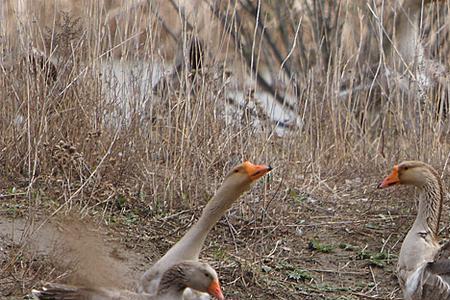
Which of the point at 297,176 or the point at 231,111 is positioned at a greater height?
the point at 231,111

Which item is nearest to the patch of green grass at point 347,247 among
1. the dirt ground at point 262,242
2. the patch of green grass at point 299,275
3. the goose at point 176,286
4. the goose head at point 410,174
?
the dirt ground at point 262,242

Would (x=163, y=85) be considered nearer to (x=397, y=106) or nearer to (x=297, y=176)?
(x=297, y=176)

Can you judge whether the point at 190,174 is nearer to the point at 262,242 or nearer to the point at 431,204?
the point at 262,242

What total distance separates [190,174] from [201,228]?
174 cm

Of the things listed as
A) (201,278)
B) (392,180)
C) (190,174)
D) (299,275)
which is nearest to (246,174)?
(201,278)

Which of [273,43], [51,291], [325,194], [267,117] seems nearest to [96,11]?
[267,117]

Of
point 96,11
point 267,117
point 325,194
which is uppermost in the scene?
point 96,11

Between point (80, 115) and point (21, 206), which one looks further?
point (80, 115)

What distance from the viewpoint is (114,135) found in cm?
760

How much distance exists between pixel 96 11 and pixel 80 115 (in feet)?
2.74

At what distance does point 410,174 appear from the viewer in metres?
→ 6.70

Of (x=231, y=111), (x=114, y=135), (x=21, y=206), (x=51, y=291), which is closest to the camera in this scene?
(x=51, y=291)

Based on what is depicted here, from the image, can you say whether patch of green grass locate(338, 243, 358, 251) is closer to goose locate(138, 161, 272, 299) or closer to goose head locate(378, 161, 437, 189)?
goose head locate(378, 161, 437, 189)

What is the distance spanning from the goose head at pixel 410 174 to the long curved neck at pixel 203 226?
1.15 metres
